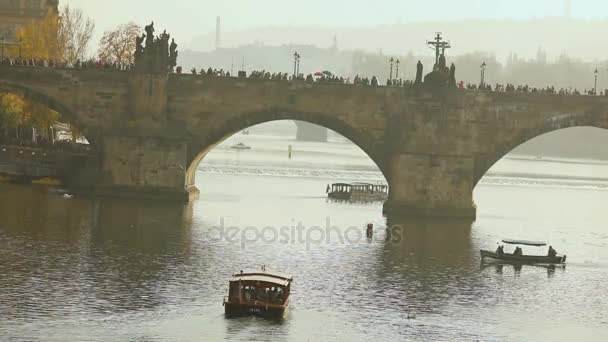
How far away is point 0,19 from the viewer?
140875 mm

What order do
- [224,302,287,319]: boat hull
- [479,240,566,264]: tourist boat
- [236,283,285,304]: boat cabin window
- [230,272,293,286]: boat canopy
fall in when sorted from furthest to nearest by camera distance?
1. [479,240,566,264]: tourist boat
2. [230,272,293,286]: boat canopy
3. [236,283,285,304]: boat cabin window
4. [224,302,287,319]: boat hull

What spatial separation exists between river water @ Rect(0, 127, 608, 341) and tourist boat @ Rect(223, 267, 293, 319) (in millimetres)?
654

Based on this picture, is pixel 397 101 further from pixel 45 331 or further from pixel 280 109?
pixel 45 331

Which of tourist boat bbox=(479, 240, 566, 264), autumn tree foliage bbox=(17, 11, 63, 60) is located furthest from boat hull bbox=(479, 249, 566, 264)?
autumn tree foliage bbox=(17, 11, 63, 60)

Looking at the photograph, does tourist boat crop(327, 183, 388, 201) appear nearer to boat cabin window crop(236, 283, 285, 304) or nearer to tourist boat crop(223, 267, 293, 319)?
tourist boat crop(223, 267, 293, 319)

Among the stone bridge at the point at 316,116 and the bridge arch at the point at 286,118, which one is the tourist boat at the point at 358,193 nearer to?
the bridge arch at the point at 286,118

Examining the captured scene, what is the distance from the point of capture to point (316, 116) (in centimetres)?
9969

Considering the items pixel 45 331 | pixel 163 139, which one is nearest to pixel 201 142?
pixel 163 139

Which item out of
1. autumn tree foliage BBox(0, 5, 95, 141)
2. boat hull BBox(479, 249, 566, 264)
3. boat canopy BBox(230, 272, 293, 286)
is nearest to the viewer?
boat canopy BBox(230, 272, 293, 286)

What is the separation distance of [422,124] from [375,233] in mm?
11991

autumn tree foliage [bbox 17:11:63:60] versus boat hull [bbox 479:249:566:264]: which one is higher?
autumn tree foliage [bbox 17:11:63:60]

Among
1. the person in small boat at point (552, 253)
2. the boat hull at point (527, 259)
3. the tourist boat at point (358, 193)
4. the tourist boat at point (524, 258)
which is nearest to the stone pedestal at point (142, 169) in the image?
the tourist boat at point (358, 193)

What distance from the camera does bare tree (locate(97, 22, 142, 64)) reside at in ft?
428

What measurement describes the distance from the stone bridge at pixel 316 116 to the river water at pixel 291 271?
8.41ft
